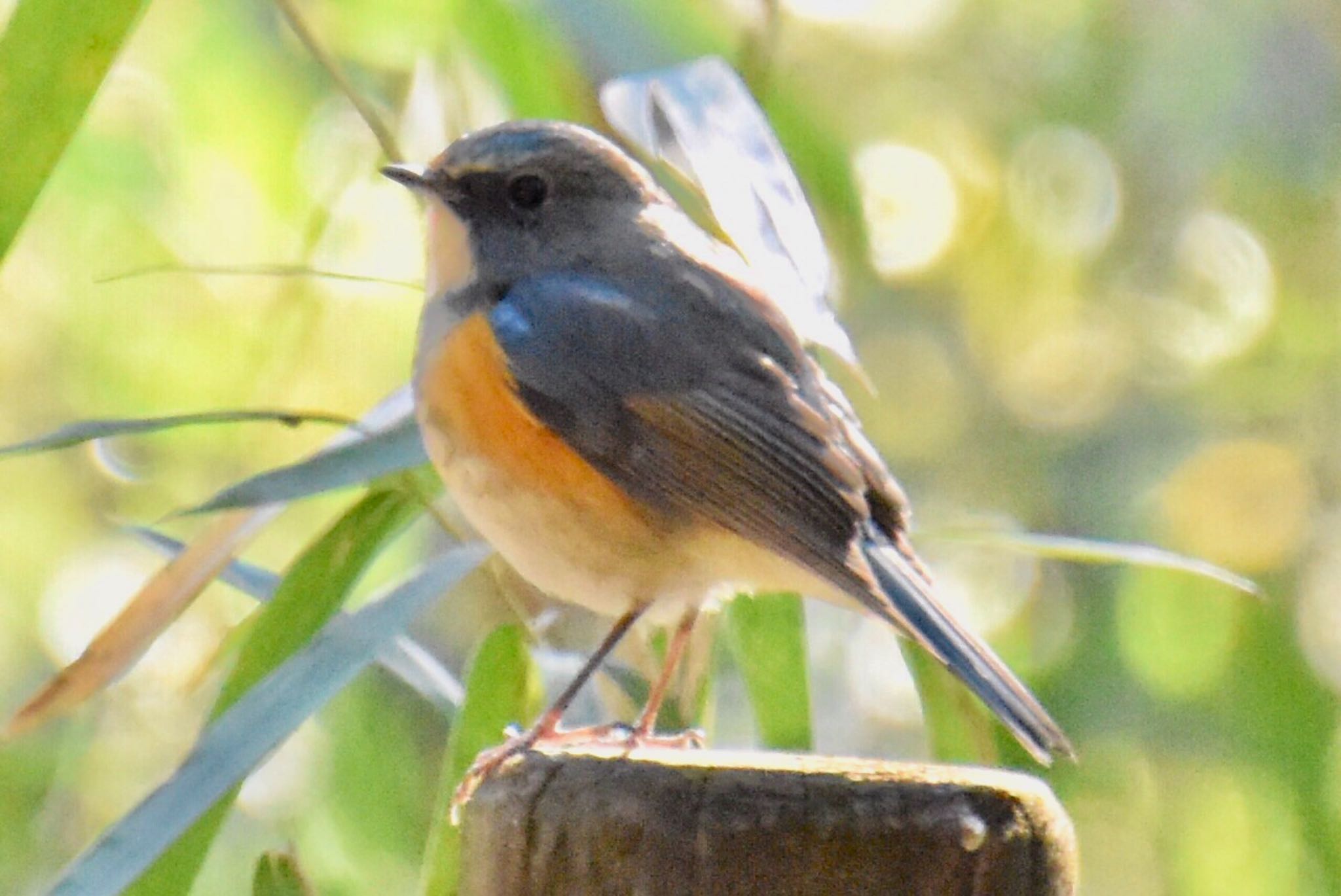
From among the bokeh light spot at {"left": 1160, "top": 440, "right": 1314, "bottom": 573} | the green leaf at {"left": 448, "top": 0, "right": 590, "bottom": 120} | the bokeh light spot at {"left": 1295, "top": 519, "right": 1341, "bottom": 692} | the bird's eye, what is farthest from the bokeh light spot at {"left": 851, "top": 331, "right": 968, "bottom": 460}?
the bird's eye

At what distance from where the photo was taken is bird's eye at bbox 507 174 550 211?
248 centimetres

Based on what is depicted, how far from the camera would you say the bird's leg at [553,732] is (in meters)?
1.97

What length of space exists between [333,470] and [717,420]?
1.49 feet

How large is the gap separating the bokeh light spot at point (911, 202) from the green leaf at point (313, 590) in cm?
208

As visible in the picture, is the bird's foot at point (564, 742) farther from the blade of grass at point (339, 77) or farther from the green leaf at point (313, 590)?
the blade of grass at point (339, 77)

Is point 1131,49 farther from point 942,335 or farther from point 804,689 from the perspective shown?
point 804,689

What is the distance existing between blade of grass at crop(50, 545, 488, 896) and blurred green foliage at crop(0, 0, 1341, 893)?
92 cm

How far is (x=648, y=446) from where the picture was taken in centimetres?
221

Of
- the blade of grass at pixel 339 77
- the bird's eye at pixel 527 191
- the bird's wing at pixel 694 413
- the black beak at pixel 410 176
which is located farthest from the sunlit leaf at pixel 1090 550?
the blade of grass at pixel 339 77

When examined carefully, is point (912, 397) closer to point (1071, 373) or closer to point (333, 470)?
point (1071, 373)

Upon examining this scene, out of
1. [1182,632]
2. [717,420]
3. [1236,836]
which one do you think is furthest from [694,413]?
[1236,836]

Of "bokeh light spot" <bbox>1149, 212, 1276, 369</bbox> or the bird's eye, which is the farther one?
"bokeh light spot" <bbox>1149, 212, 1276, 369</bbox>

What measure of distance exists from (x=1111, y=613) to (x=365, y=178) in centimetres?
175

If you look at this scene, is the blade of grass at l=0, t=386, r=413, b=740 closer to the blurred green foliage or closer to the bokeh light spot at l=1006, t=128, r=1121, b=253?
the blurred green foliage
